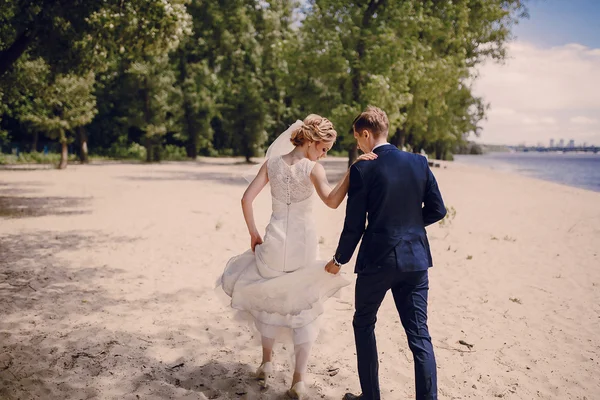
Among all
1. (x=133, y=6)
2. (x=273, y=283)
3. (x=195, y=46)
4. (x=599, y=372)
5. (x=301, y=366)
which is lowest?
(x=599, y=372)

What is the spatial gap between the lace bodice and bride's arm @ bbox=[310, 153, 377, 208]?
82 mm

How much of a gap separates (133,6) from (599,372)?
41.6 ft

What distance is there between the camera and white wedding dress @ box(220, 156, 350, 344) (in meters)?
4.05

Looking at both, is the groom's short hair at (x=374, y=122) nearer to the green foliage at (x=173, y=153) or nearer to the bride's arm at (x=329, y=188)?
the bride's arm at (x=329, y=188)

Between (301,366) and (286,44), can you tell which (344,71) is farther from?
(301,366)

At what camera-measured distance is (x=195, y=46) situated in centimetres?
4628

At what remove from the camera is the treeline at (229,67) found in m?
13.1

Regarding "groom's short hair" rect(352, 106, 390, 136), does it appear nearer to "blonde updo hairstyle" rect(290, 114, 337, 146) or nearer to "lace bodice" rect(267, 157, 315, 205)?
"blonde updo hairstyle" rect(290, 114, 337, 146)

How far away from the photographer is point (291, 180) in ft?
13.2

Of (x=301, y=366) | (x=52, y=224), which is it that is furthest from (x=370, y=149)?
(x=52, y=224)

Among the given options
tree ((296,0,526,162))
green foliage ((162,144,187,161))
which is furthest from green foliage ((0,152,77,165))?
tree ((296,0,526,162))

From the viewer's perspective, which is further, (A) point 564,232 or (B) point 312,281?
(A) point 564,232

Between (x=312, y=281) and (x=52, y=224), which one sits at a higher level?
(x=312, y=281)

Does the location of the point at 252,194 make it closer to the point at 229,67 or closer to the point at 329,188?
the point at 329,188
